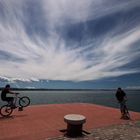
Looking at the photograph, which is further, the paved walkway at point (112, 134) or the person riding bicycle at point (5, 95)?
the person riding bicycle at point (5, 95)

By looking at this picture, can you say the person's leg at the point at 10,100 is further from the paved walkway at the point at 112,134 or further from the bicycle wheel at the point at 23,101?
the paved walkway at the point at 112,134

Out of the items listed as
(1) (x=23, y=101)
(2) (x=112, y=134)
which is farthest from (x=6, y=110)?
(2) (x=112, y=134)

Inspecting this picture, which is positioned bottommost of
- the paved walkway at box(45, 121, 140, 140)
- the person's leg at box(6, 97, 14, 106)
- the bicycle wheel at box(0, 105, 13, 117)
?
the paved walkway at box(45, 121, 140, 140)

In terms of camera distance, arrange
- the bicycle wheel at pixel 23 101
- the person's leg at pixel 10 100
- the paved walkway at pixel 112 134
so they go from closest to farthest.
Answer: the paved walkway at pixel 112 134
the person's leg at pixel 10 100
the bicycle wheel at pixel 23 101

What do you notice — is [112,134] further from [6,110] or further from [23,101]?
[23,101]

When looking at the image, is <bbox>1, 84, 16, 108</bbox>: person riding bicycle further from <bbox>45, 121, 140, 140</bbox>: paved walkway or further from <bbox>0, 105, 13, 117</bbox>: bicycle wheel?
<bbox>45, 121, 140, 140</bbox>: paved walkway

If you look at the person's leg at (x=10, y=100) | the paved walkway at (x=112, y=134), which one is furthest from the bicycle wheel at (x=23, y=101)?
the paved walkway at (x=112, y=134)

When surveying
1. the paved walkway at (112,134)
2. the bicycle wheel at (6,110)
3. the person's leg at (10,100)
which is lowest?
the paved walkway at (112,134)

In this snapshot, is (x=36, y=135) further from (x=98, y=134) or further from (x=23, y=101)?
(x=23, y=101)

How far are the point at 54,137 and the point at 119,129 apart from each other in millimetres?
2881

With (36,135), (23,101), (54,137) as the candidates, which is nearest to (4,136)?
(36,135)

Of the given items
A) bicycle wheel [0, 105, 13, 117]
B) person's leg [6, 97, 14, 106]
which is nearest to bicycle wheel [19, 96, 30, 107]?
bicycle wheel [0, 105, 13, 117]

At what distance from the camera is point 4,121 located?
30.5 ft

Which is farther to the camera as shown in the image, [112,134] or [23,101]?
[23,101]
